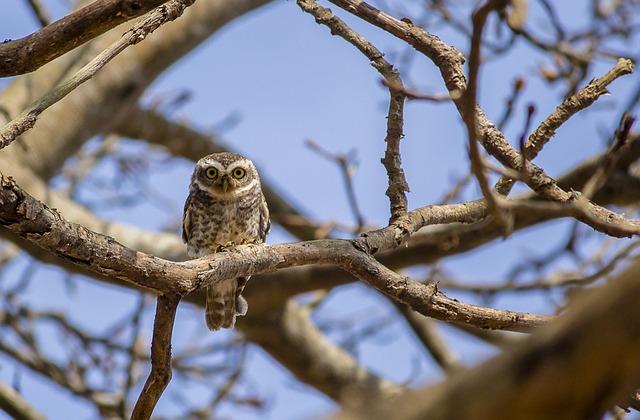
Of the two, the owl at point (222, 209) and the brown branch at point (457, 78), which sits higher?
the owl at point (222, 209)

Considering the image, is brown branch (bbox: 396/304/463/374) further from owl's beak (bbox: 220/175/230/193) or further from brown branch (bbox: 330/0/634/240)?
brown branch (bbox: 330/0/634/240)

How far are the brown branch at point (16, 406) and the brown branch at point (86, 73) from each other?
3.73 metres

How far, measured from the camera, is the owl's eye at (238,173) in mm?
6227

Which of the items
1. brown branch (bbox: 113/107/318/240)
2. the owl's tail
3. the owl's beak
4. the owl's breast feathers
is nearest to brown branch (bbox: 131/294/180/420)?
the owl's tail

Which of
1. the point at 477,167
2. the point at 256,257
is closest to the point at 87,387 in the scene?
the point at 256,257

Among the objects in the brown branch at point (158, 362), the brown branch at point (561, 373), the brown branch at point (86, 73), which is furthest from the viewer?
the brown branch at point (158, 362)

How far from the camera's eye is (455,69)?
12.1ft

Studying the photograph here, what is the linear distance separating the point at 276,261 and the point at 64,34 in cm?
117

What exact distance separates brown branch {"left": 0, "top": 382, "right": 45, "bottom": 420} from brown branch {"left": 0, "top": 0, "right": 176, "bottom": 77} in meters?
3.77

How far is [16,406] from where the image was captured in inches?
243

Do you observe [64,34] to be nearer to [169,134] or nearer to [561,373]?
[561,373]

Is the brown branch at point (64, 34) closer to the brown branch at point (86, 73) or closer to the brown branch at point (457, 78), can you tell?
the brown branch at point (86, 73)

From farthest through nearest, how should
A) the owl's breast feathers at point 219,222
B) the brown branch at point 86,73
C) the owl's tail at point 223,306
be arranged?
the owl's breast feathers at point 219,222 < the owl's tail at point 223,306 < the brown branch at point 86,73

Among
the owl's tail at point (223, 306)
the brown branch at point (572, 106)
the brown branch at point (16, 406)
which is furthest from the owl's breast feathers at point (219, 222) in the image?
the brown branch at point (572, 106)
